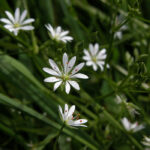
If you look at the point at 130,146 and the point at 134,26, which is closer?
the point at 130,146

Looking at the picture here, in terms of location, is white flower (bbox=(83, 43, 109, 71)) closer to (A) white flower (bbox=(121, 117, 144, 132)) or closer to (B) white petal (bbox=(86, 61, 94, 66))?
(B) white petal (bbox=(86, 61, 94, 66))

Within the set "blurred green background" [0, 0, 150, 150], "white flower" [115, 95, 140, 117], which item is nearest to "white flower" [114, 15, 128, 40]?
"blurred green background" [0, 0, 150, 150]

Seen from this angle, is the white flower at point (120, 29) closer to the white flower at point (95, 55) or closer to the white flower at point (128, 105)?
the white flower at point (95, 55)

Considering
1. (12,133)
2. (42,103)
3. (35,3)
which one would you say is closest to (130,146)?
(42,103)

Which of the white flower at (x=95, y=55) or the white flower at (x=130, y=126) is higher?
the white flower at (x=95, y=55)

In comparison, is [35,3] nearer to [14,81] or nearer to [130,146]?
[14,81]

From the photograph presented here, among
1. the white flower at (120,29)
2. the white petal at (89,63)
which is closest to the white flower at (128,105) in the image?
the white petal at (89,63)

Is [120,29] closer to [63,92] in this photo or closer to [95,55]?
[95,55]

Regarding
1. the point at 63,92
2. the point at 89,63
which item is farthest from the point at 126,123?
the point at 63,92

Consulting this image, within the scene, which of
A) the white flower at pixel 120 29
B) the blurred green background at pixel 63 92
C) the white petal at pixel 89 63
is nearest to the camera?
the blurred green background at pixel 63 92
